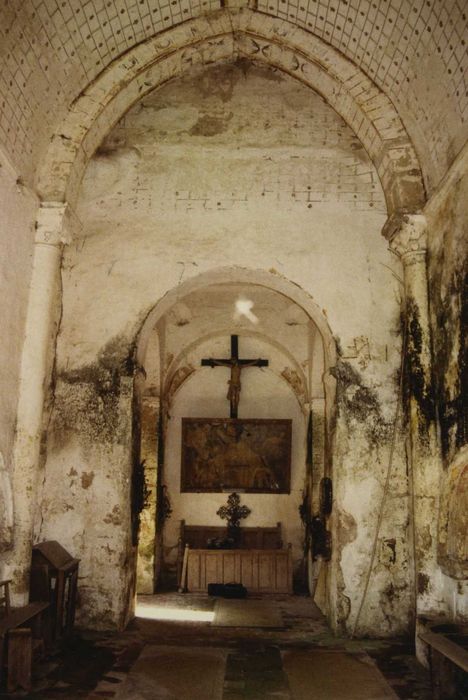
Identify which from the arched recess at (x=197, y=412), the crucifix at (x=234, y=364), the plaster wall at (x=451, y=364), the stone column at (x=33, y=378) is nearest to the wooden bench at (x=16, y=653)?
the stone column at (x=33, y=378)

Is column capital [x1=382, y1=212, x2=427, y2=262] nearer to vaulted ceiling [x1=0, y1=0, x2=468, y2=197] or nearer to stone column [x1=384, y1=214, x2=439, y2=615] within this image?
stone column [x1=384, y1=214, x2=439, y2=615]

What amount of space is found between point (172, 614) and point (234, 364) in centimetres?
525

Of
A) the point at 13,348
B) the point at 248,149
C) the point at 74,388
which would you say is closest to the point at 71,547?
the point at 74,388

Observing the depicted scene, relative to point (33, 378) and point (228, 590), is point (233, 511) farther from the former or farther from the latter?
point (33, 378)

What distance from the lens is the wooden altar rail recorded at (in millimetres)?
10164

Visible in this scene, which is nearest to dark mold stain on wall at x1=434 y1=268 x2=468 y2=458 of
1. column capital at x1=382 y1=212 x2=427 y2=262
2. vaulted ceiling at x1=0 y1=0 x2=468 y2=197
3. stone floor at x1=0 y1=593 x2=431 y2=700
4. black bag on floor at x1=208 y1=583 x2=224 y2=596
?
column capital at x1=382 y1=212 x2=427 y2=262

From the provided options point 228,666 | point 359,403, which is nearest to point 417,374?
point 359,403

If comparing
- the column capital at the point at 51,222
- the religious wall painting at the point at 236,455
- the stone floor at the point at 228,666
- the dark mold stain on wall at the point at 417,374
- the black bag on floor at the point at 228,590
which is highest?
the column capital at the point at 51,222

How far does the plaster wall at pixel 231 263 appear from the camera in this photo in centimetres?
650

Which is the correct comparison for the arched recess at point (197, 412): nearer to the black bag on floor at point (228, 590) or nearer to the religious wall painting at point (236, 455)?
the religious wall painting at point (236, 455)

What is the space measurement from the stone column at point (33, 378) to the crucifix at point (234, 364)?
19.8 ft

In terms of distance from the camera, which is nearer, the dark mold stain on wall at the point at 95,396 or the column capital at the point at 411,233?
the column capital at the point at 411,233

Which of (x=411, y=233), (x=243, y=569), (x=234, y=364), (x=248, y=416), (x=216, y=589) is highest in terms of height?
(x=411, y=233)

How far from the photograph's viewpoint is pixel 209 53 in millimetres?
6844
